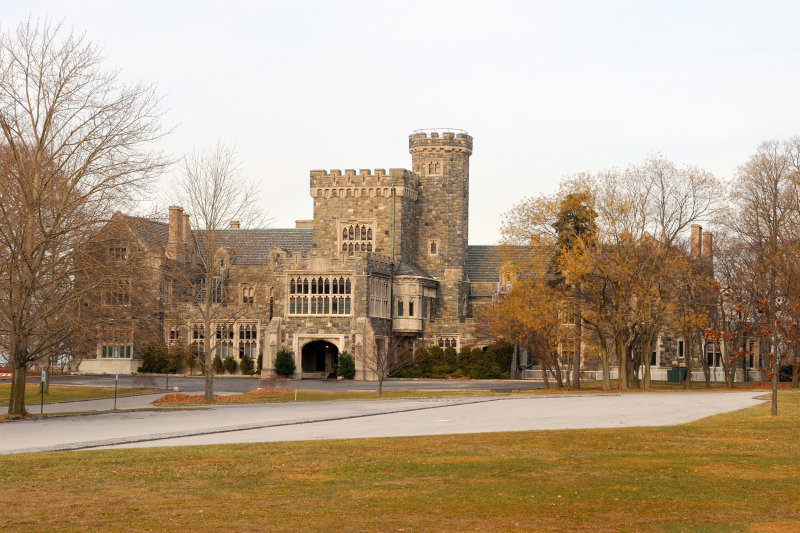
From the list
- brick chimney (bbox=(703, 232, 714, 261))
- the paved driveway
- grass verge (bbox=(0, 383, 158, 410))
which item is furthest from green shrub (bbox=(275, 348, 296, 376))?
brick chimney (bbox=(703, 232, 714, 261))

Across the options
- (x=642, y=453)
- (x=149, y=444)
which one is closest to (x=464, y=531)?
(x=642, y=453)

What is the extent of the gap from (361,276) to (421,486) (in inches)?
2206

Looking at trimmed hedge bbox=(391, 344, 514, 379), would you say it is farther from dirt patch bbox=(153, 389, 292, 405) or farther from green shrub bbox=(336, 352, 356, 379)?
dirt patch bbox=(153, 389, 292, 405)

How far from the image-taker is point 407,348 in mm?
78188

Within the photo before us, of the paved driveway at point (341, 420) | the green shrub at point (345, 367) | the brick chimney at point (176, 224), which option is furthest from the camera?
the brick chimney at point (176, 224)

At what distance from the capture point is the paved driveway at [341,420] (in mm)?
26484

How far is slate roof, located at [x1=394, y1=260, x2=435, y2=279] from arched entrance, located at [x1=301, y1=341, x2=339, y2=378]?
7160 millimetres

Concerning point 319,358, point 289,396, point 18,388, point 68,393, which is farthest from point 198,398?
point 319,358

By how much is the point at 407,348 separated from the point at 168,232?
21426 mm

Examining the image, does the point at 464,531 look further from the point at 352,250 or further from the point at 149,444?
the point at 352,250

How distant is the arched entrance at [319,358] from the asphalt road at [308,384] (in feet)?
20.1

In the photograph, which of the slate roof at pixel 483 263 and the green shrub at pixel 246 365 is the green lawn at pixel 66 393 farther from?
the slate roof at pixel 483 263

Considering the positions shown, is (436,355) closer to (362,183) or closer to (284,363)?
(284,363)

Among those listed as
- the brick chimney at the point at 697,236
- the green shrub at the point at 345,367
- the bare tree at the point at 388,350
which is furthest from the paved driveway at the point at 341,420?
the brick chimney at the point at 697,236
